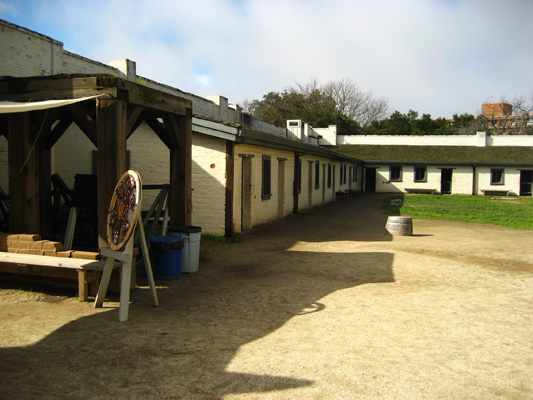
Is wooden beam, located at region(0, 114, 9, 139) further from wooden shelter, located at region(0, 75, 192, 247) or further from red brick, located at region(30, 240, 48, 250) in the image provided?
red brick, located at region(30, 240, 48, 250)

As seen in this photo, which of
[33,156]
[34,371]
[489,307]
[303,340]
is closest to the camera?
[34,371]

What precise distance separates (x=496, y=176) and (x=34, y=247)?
32.5 metres

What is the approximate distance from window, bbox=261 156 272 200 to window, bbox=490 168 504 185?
79.4 ft

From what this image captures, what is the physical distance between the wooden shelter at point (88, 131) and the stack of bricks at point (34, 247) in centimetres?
32

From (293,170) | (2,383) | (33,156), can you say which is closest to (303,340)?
(2,383)

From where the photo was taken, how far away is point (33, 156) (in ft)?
20.5

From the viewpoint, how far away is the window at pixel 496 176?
104 ft

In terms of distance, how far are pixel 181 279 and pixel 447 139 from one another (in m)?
34.9

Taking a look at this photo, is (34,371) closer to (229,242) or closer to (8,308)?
(8,308)

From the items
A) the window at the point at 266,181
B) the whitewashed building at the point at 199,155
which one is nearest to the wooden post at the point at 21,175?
the whitewashed building at the point at 199,155

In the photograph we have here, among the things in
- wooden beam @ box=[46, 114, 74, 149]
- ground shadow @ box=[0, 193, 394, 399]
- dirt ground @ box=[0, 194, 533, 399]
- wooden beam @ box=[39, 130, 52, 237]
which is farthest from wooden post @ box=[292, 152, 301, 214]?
wooden beam @ box=[39, 130, 52, 237]

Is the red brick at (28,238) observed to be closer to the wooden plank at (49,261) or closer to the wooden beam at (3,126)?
the wooden plank at (49,261)

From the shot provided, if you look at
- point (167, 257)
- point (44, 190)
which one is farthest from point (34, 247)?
point (167, 257)

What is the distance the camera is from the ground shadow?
3.36 metres
